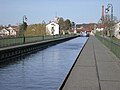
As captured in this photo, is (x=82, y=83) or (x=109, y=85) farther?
(x=82, y=83)

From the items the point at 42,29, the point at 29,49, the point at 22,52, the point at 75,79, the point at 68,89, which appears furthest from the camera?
the point at 42,29

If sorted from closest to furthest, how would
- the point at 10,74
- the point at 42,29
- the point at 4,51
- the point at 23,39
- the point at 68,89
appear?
1. the point at 68,89
2. the point at 10,74
3. the point at 4,51
4. the point at 23,39
5. the point at 42,29

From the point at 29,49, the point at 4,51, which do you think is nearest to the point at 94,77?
→ the point at 4,51

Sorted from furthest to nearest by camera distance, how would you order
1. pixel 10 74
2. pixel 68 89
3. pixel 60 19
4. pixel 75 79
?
pixel 60 19
pixel 10 74
pixel 75 79
pixel 68 89

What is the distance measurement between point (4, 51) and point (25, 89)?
44.4ft

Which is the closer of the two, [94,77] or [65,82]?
[65,82]

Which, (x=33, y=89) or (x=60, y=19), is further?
(x=60, y=19)

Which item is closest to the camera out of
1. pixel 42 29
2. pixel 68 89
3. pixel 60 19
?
pixel 68 89

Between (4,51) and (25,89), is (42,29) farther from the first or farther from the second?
(25,89)

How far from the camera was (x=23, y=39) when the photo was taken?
4438 centimetres

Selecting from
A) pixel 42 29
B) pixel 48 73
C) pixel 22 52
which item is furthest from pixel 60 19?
pixel 48 73

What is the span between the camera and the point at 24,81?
46.8ft

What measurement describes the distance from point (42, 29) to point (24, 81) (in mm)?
97991

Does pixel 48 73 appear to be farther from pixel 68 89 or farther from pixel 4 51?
pixel 4 51
